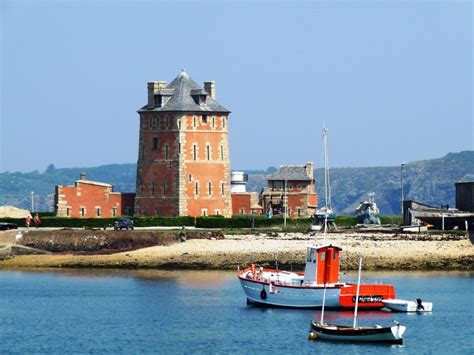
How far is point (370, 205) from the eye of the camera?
126 m

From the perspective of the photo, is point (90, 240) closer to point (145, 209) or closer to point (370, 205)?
point (145, 209)

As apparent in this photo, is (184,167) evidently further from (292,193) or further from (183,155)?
(292,193)

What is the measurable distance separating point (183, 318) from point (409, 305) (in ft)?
36.9

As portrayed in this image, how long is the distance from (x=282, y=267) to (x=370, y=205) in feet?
102

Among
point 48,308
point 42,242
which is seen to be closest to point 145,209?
point 42,242

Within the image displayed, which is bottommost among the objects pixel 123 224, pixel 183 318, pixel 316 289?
pixel 183 318

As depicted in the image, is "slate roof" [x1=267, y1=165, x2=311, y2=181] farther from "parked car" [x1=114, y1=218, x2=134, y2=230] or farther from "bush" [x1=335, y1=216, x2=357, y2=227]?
"parked car" [x1=114, y1=218, x2=134, y2=230]

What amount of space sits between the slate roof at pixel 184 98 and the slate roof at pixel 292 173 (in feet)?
51.3

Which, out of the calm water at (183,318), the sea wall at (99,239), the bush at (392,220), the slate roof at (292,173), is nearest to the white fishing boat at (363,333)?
the calm water at (183,318)

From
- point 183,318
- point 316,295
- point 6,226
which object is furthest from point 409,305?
point 6,226

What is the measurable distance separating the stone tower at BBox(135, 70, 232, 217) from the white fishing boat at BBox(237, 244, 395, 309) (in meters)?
43.0

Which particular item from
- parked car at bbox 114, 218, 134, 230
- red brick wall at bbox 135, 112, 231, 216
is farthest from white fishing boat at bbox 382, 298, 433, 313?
red brick wall at bbox 135, 112, 231, 216

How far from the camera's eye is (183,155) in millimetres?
121375

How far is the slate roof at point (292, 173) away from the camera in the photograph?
137m
